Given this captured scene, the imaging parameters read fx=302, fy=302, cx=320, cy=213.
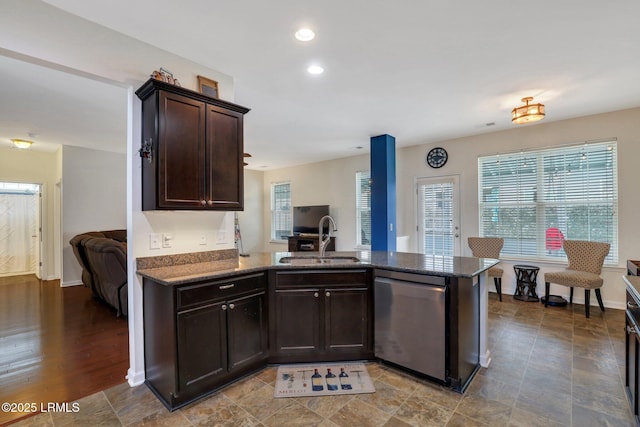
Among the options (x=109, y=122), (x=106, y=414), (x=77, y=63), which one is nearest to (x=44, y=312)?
(x=109, y=122)

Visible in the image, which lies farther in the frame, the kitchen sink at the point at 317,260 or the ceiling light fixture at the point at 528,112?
the ceiling light fixture at the point at 528,112

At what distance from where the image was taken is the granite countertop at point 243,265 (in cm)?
216

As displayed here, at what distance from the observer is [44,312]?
417 centimetres

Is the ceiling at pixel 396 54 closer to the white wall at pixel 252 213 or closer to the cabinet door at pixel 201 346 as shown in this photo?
the cabinet door at pixel 201 346

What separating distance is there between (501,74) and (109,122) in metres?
5.12

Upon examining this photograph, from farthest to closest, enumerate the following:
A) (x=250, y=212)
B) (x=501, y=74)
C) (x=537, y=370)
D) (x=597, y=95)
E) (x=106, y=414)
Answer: (x=250, y=212), (x=597, y=95), (x=501, y=74), (x=537, y=370), (x=106, y=414)

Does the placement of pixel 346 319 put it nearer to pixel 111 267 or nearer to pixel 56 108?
pixel 111 267

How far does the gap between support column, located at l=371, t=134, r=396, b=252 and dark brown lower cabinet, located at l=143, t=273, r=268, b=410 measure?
2996mm

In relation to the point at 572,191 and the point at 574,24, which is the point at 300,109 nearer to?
the point at 574,24

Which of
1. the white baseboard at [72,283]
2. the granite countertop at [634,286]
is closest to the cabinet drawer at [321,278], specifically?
the granite countertop at [634,286]

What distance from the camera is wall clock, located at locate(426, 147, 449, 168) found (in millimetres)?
5567

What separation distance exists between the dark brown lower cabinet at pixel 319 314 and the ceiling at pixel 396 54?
1.91 m

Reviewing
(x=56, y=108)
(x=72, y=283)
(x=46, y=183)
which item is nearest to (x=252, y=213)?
(x=72, y=283)

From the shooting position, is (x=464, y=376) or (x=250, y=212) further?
(x=250, y=212)
